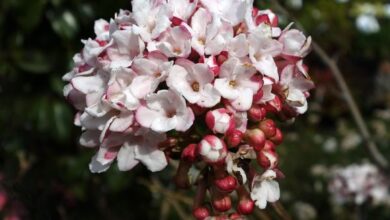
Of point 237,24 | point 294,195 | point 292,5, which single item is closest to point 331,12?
point 292,5

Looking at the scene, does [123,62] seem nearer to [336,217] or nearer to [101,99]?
[101,99]

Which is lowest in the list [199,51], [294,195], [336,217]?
[294,195]

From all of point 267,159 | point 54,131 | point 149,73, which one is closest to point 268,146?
point 267,159

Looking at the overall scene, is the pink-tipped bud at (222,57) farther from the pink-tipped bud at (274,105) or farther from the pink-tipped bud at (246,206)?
the pink-tipped bud at (246,206)

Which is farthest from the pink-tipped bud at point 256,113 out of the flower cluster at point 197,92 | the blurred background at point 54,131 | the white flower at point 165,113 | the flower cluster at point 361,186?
the flower cluster at point 361,186

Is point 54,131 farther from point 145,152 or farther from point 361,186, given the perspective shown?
point 145,152

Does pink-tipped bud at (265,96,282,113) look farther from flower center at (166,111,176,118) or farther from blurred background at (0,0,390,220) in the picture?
blurred background at (0,0,390,220)

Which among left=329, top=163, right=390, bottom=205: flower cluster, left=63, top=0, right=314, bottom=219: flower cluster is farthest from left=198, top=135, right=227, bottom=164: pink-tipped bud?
left=329, top=163, right=390, bottom=205: flower cluster
